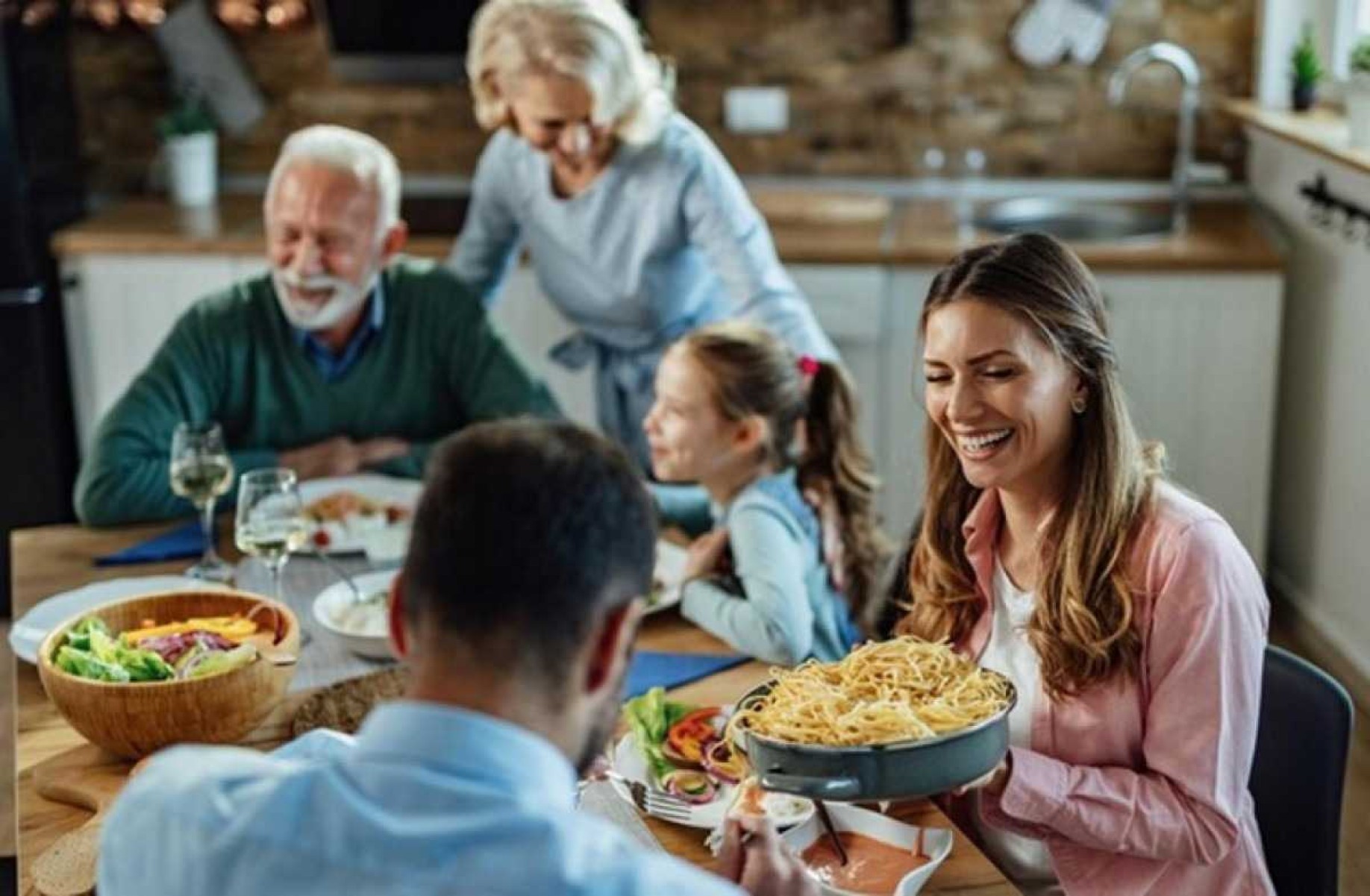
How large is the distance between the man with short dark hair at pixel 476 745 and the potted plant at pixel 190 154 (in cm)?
386

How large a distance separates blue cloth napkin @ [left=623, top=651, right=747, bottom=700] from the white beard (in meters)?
0.92

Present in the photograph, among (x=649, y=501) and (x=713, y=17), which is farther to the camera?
(x=713, y=17)

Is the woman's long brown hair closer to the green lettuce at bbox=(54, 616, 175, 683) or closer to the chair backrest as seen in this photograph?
the chair backrest

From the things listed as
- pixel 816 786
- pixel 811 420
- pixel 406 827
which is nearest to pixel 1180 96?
pixel 811 420

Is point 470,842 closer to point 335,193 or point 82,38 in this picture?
point 335,193

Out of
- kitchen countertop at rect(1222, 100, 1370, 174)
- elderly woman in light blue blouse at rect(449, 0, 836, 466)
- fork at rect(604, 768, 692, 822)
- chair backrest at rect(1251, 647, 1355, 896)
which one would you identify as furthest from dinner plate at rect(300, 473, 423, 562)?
kitchen countertop at rect(1222, 100, 1370, 174)

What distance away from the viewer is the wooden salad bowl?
6.45 ft

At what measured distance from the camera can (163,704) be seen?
6.49ft

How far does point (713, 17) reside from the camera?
4.86 meters

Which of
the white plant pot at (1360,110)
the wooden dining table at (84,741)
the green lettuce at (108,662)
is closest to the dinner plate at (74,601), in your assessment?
the wooden dining table at (84,741)

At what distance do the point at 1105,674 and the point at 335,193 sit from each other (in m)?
1.54

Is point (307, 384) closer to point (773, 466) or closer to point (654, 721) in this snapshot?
point (773, 466)

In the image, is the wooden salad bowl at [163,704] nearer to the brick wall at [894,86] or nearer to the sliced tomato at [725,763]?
the sliced tomato at [725,763]

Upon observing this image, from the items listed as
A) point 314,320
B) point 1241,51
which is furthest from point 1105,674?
point 1241,51
